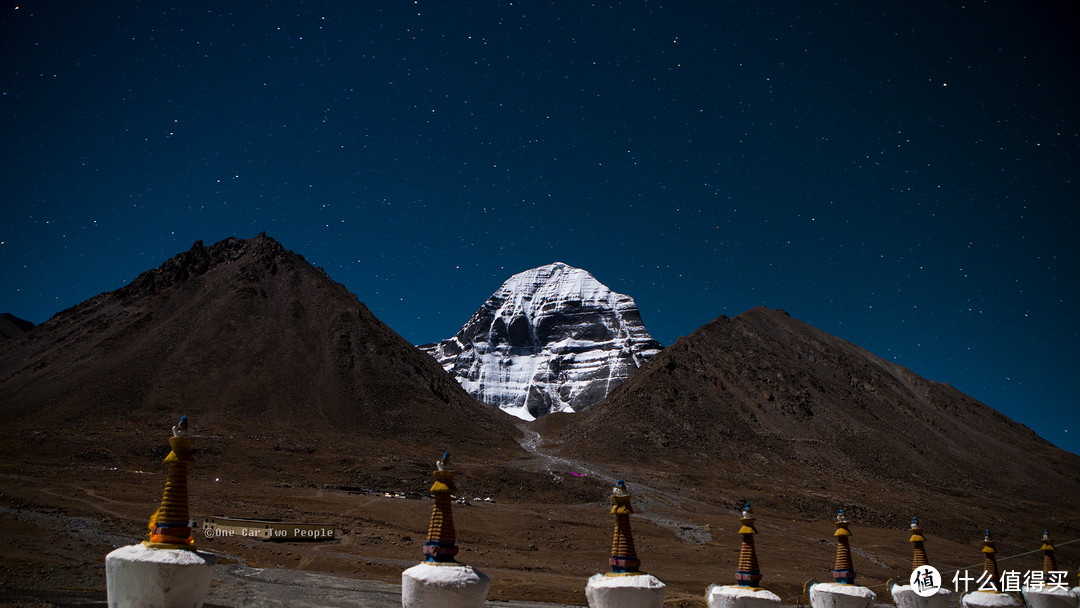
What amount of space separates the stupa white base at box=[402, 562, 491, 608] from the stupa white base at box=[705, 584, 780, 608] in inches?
→ 175

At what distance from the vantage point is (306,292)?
313 ft

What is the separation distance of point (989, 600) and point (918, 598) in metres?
2.00

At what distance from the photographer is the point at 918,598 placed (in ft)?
41.3

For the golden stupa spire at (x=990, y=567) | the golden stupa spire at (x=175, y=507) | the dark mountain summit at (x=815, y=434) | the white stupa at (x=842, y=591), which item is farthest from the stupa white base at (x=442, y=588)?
the dark mountain summit at (x=815, y=434)

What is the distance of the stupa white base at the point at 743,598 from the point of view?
404 inches

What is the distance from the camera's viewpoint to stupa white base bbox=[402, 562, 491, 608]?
25.0 ft

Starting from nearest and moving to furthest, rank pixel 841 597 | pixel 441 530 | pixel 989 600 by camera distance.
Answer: pixel 441 530, pixel 841 597, pixel 989 600

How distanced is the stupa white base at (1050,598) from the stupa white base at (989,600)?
71.9 inches

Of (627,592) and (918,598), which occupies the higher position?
(627,592)

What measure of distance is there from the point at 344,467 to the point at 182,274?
59047mm

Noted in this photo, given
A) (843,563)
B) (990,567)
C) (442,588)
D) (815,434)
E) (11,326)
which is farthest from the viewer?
(11,326)

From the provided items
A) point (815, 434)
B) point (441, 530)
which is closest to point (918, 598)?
point (441, 530)

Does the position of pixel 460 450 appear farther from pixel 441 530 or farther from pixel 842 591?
pixel 441 530

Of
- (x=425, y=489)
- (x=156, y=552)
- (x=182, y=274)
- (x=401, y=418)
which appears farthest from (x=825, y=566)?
(x=182, y=274)
